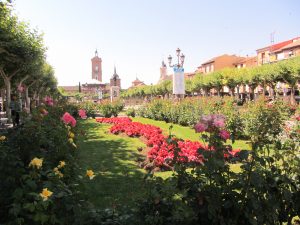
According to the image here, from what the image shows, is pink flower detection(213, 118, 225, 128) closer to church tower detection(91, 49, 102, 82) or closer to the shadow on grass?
the shadow on grass

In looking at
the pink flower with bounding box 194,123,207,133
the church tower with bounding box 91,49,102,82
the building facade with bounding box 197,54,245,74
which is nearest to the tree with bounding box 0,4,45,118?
the pink flower with bounding box 194,123,207,133

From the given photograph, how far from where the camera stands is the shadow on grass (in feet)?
18.0

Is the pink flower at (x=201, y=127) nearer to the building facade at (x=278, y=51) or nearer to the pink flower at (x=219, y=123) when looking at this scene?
the pink flower at (x=219, y=123)

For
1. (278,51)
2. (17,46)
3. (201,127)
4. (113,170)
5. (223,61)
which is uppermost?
(223,61)

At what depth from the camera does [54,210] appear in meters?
2.45

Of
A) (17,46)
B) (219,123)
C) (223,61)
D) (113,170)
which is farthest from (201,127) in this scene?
(223,61)

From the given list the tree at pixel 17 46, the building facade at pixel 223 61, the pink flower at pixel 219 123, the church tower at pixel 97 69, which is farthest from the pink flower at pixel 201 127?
the church tower at pixel 97 69

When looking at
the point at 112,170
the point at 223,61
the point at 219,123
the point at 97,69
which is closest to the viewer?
the point at 219,123

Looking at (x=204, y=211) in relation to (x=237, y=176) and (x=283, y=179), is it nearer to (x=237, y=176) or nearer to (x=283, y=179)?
(x=237, y=176)

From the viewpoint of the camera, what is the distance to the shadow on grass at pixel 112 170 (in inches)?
216

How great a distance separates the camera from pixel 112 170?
7.46m

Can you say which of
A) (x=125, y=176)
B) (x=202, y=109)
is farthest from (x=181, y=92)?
(x=125, y=176)

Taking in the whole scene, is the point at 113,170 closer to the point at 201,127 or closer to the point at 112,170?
the point at 112,170

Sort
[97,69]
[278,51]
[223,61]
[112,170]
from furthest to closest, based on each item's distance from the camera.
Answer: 1. [97,69]
2. [223,61]
3. [278,51]
4. [112,170]
